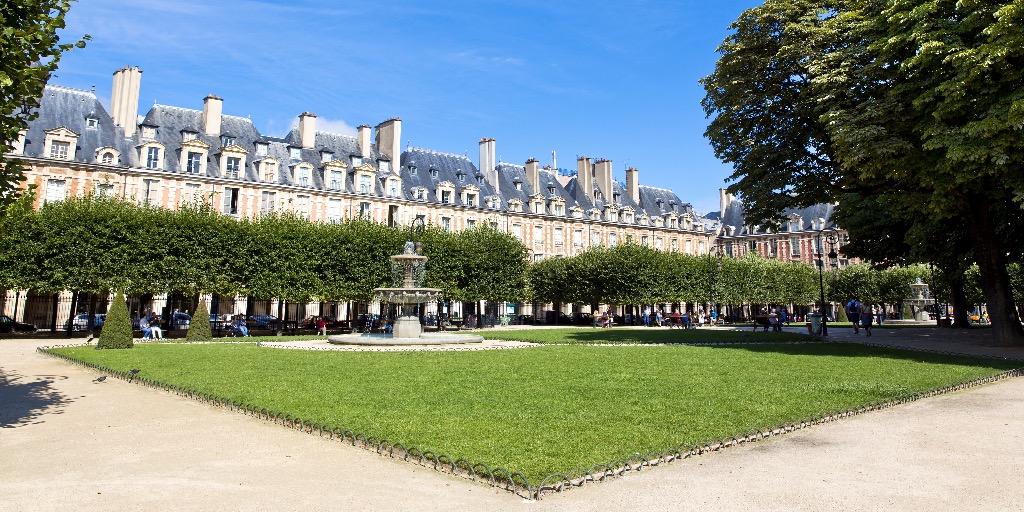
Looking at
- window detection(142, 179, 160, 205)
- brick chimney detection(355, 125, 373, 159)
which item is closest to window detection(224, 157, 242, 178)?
window detection(142, 179, 160, 205)

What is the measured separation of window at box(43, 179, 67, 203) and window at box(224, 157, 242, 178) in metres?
9.11

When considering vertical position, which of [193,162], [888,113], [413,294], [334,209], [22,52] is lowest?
[413,294]

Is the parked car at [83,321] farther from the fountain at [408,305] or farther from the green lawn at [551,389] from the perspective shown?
the green lawn at [551,389]

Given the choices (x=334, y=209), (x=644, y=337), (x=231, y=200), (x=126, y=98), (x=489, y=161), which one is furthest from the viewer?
(x=489, y=161)

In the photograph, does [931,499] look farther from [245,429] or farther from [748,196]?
[748,196]

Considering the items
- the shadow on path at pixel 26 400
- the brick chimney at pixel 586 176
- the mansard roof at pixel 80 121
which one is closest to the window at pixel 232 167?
the mansard roof at pixel 80 121

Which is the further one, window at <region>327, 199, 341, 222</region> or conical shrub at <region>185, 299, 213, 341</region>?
window at <region>327, 199, 341, 222</region>

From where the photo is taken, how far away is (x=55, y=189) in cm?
3816

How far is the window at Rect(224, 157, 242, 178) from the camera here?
144 feet

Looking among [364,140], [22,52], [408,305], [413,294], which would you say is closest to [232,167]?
[364,140]

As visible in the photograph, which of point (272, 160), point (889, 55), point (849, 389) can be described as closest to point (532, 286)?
point (272, 160)

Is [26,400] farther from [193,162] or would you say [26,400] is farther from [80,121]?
[80,121]

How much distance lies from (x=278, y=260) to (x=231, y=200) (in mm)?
14932

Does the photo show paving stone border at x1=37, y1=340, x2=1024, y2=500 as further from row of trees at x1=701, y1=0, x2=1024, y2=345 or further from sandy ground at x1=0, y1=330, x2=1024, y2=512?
row of trees at x1=701, y1=0, x2=1024, y2=345
